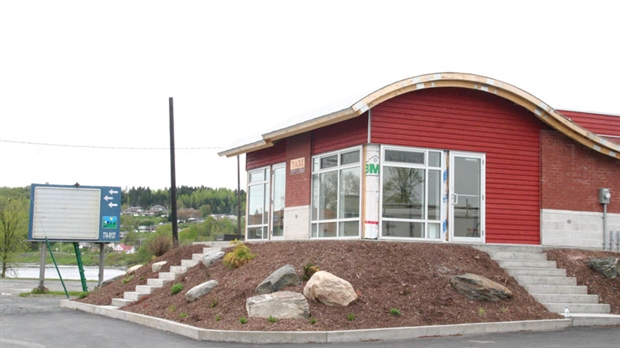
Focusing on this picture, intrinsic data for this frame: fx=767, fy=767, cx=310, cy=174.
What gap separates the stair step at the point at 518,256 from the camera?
1806cm

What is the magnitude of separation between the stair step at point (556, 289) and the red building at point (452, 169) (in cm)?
268

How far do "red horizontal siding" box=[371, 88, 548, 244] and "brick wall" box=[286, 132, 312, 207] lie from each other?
3.31m

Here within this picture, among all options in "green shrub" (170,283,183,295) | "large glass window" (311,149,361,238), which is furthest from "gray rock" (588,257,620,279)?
"green shrub" (170,283,183,295)

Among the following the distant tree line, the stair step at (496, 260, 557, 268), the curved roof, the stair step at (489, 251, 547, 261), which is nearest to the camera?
the curved roof

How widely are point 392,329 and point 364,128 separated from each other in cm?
627

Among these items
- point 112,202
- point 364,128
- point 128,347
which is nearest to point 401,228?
point 364,128

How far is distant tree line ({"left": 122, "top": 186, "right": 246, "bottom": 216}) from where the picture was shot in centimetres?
11231

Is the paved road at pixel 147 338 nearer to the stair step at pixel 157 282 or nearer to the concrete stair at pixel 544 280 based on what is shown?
the concrete stair at pixel 544 280

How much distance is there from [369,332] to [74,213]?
16367 millimetres

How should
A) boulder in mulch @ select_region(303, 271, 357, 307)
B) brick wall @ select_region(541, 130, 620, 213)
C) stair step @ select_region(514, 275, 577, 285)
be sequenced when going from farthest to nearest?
brick wall @ select_region(541, 130, 620, 213) → stair step @ select_region(514, 275, 577, 285) → boulder in mulch @ select_region(303, 271, 357, 307)

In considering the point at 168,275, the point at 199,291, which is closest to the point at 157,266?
the point at 168,275

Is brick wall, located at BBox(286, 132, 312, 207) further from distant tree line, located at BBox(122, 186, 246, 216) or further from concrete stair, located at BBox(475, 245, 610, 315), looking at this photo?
distant tree line, located at BBox(122, 186, 246, 216)

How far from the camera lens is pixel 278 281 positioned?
15.3 metres

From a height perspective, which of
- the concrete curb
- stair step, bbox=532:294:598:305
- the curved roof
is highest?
the curved roof
